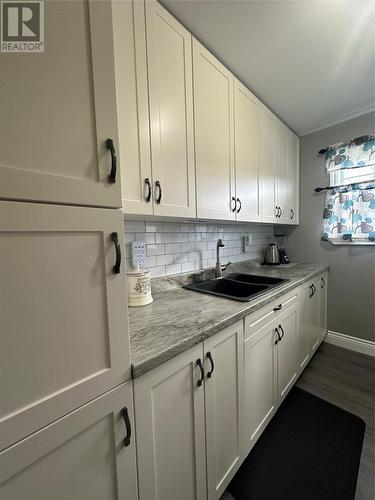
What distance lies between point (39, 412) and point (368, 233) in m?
2.69

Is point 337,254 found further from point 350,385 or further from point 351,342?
point 350,385

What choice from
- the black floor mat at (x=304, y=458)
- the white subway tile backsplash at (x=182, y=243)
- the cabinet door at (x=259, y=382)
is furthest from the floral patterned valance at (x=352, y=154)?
the black floor mat at (x=304, y=458)

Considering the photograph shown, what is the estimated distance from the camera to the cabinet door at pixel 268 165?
178cm

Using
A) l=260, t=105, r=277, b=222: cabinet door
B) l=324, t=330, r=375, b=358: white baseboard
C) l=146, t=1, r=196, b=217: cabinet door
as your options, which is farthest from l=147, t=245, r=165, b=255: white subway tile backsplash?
l=324, t=330, r=375, b=358: white baseboard

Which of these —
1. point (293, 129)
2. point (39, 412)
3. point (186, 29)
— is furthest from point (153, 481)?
point (293, 129)

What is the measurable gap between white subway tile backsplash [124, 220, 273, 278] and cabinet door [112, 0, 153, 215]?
1.32 feet

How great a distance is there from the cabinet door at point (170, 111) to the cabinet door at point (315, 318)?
61.9 inches

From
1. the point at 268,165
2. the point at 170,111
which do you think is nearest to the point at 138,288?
the point at 170,111

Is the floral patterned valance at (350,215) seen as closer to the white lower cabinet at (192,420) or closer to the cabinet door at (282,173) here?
the cabinet door at (282,173)

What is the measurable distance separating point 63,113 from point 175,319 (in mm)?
789

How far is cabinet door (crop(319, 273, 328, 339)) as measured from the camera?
2158mm

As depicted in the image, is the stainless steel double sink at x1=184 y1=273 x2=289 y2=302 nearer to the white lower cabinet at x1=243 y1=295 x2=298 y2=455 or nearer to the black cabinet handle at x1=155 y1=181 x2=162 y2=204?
the white lower cabinet at x1=243 y1=295 x2=298 y2=455

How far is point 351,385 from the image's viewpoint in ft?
5.63

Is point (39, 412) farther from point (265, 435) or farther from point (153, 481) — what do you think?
point (265, 435)
